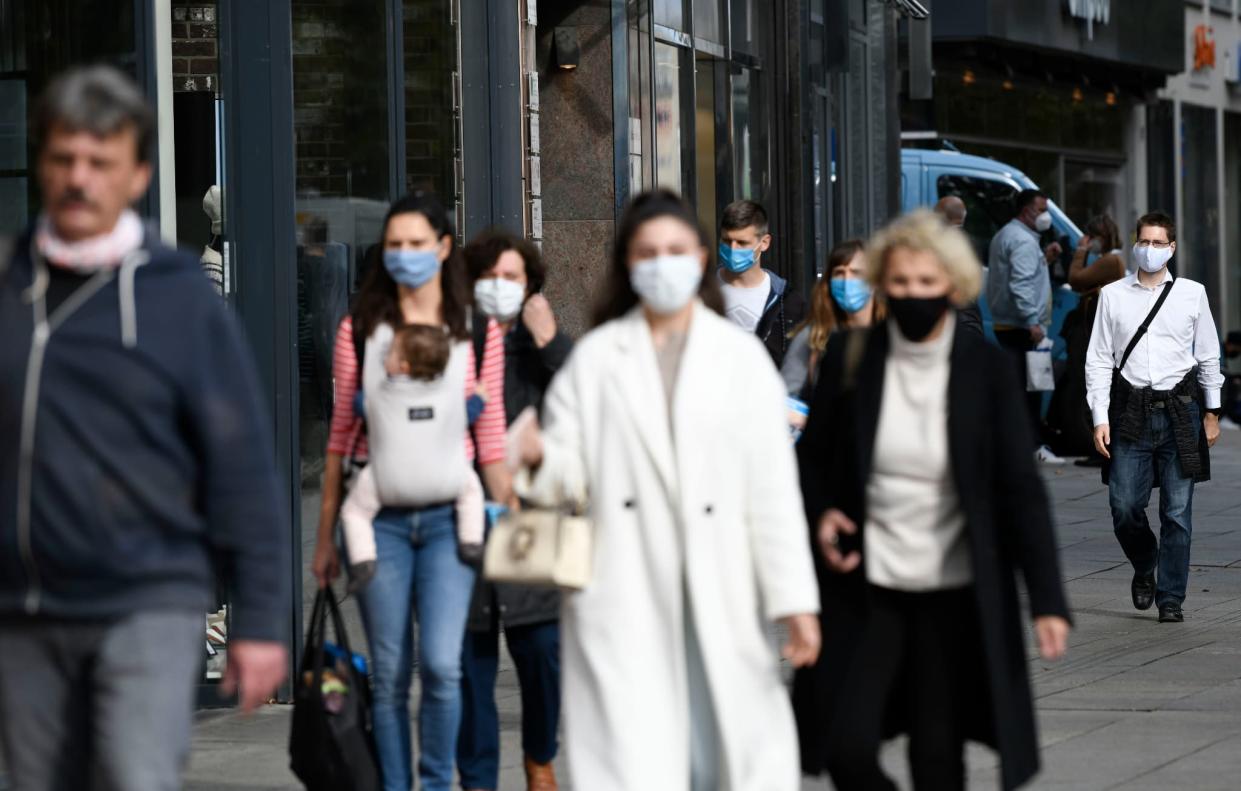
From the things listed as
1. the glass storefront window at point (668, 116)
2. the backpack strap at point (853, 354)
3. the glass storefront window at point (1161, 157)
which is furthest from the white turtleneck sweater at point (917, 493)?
the glass storefront window at point (1161, 157)

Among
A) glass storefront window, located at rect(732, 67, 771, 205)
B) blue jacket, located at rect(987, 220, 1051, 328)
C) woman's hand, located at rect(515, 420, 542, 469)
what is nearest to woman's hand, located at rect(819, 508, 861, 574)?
woman's hand, located at rect(515, 420, 542, 469)

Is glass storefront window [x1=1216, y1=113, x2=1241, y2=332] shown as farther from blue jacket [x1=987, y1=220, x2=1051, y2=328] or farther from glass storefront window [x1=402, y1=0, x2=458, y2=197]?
glass storefront window [x1=402, y1=0, x2=458, y2=197]

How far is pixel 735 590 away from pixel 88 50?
4437mm

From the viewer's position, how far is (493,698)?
6.90 meters

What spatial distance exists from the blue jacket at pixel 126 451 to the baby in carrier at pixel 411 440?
209 cm

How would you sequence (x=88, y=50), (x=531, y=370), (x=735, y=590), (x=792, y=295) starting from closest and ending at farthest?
(x=735, y=590) < (x=531, y=370) < (x=88, y=50) < (x=792, y=295)

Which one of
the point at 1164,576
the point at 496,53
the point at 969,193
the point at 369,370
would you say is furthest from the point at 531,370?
the point at 969,193

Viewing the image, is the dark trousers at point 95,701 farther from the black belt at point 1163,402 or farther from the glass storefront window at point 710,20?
the glass storefront window at point 710,20

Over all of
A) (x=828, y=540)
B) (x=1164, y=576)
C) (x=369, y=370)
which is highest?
(x=369, y=370)

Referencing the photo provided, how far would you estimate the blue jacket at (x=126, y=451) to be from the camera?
13.3ft

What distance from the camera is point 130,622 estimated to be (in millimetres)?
4105

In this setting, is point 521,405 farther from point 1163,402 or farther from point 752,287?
point 1163,402

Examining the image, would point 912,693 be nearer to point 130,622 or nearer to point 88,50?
point 130,622

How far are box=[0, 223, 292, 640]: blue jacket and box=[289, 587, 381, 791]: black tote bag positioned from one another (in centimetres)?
196
